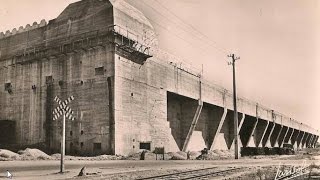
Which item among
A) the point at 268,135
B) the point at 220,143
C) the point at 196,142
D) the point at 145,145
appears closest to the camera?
the point at 145,145

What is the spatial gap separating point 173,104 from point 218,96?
970cm

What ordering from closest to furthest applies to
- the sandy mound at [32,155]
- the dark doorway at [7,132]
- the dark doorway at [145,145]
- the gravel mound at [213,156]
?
1. the sandy mound at [32,155]
2. the dark doorway at [145,145]
3. the gravel mound at [213,156]
4. the dark doorway at [7,132]

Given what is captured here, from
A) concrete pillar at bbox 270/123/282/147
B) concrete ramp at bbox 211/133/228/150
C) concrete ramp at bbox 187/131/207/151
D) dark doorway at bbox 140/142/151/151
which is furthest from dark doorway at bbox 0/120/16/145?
concrete pillar at bbox 270/123/282/147

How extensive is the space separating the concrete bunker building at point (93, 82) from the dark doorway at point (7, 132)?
0.09 meters

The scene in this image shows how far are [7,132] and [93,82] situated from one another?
11033 millimetres

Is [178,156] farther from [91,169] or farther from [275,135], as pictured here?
[275,135]

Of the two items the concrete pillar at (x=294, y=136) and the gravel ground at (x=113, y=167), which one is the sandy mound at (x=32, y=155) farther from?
the concrete pillar at (x=294, y=136)

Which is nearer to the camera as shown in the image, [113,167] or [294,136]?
[113,167]

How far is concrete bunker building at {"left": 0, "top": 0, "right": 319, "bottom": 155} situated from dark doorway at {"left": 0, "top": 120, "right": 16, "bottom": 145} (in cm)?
9

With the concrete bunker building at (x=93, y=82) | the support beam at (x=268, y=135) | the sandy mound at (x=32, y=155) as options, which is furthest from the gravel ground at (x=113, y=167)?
the support beam at (x=268, y=135)

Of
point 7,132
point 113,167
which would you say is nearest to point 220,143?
point 7,132

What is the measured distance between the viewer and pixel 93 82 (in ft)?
105

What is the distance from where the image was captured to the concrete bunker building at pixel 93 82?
103 feet

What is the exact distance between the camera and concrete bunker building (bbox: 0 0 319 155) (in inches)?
1232
